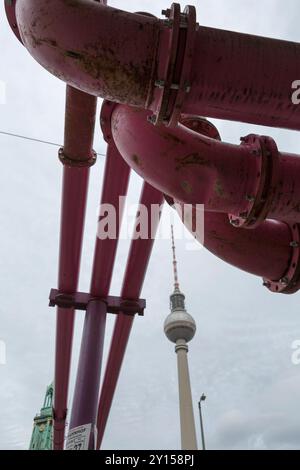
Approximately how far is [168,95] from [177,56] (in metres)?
0.19

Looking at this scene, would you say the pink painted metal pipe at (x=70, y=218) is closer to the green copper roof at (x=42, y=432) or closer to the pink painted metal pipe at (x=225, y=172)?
the pink painted metal pipe at (x=225, y=172)

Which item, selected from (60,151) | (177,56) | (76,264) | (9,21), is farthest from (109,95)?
(76,264)

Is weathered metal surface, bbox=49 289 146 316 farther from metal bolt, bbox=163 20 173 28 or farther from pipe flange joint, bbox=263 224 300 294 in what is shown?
metal bolt, bbox=163 20 173 28

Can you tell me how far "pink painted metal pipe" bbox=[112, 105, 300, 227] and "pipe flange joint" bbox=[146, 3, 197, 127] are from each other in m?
0.48

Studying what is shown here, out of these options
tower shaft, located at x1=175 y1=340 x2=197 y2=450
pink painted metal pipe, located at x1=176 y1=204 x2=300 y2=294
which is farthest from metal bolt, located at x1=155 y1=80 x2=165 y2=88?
tower shaft, located at x1=175 y1=340 x2=197 y2=450

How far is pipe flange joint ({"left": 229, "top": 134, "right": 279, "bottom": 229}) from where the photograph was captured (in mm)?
2289

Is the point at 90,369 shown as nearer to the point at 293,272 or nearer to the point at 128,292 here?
the point at 128,292

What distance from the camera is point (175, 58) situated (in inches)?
75.9

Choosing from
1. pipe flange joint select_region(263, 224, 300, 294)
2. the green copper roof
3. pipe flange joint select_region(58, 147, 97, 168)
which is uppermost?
the green copper roof

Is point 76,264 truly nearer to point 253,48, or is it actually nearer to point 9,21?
point 9,21

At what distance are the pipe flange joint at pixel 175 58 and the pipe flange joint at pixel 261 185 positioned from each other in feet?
2.12

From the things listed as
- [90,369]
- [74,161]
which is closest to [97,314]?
[90,369]

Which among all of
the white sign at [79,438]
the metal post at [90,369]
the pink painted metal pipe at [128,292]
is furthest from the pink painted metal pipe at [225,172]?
the metal post at [90,369]

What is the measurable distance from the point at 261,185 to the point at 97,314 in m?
4.86
